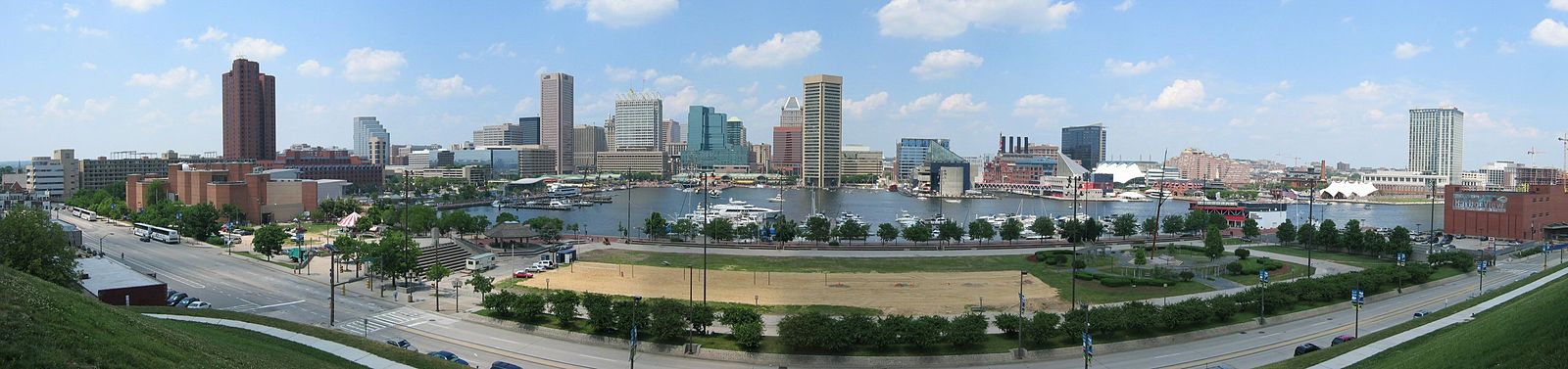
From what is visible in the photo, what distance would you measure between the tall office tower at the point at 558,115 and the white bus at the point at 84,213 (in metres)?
113

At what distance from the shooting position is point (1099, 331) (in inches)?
730

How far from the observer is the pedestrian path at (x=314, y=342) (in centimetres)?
1377

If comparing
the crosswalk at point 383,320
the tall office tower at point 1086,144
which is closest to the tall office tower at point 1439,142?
the tall office tower at point 1086,144

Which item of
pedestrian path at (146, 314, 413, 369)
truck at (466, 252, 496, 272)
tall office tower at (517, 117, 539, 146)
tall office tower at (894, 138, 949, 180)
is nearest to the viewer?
pedestrian path at (146, 314, 413, 369)

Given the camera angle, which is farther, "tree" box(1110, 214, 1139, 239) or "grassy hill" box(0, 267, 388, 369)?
"tree" box(1110, 214, 1139, 239)

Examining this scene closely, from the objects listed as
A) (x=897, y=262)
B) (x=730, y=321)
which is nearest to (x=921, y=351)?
(x=730, y=321)

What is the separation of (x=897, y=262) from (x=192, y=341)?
2492 cm

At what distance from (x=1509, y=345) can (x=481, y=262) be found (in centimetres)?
2823

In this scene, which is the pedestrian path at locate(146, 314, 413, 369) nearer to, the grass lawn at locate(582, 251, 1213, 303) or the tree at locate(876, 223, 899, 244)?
the grass lawn at locate(582, 251, 1213, 303)

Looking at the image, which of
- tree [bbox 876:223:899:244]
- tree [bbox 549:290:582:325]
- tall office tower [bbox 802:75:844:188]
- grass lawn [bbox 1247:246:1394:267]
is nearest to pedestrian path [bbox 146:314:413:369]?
tree [bbox 549:290:582:325]

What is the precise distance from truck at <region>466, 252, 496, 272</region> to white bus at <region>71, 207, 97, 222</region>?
33433 millimetres

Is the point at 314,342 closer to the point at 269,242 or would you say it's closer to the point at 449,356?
the point at 449,356

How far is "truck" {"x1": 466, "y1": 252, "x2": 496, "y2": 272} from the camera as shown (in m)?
29.8

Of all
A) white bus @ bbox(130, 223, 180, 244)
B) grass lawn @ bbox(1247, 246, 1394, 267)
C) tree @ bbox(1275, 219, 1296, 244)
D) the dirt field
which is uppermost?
tree @ bbox(1275, 219, 1296, 244)
